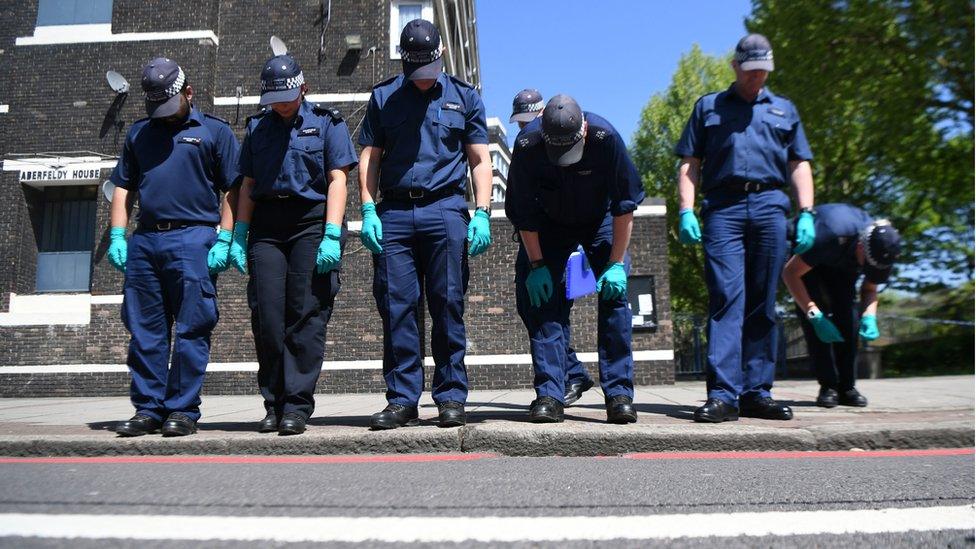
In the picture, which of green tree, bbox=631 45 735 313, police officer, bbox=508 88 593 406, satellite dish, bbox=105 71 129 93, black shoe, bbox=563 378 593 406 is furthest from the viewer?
green tree, bbox=631 45 735 313

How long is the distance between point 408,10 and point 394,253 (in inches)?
431

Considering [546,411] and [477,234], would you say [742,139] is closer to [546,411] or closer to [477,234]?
[477,234]

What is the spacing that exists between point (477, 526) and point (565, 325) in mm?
2456

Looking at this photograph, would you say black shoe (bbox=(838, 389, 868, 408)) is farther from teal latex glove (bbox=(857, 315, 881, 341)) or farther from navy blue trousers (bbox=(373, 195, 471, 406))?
navy blue trousers (bbox=(373, 195, 471, 406))

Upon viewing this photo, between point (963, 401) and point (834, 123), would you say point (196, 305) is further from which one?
point (834, 123)

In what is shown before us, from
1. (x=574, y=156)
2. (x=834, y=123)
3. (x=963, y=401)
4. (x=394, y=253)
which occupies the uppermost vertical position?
(x=834, y=123)

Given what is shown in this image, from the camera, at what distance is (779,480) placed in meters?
2.56

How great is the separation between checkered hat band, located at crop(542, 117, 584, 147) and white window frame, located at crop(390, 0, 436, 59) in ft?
33.5

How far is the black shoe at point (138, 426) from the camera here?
3764 mm

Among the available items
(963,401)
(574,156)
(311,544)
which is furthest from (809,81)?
(311,544)

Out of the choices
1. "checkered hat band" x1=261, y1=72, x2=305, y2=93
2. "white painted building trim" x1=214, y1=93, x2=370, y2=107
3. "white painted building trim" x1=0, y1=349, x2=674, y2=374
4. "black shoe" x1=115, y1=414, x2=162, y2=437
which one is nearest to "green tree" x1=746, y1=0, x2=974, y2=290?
"white painted building trim" x1=0, y1=349, x2=674, y2=374

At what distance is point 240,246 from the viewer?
4.24 metres

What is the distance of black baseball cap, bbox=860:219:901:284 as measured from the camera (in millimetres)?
5281

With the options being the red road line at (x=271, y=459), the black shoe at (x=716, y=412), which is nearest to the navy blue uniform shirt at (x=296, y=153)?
the red road line at (x=271, y=459)
